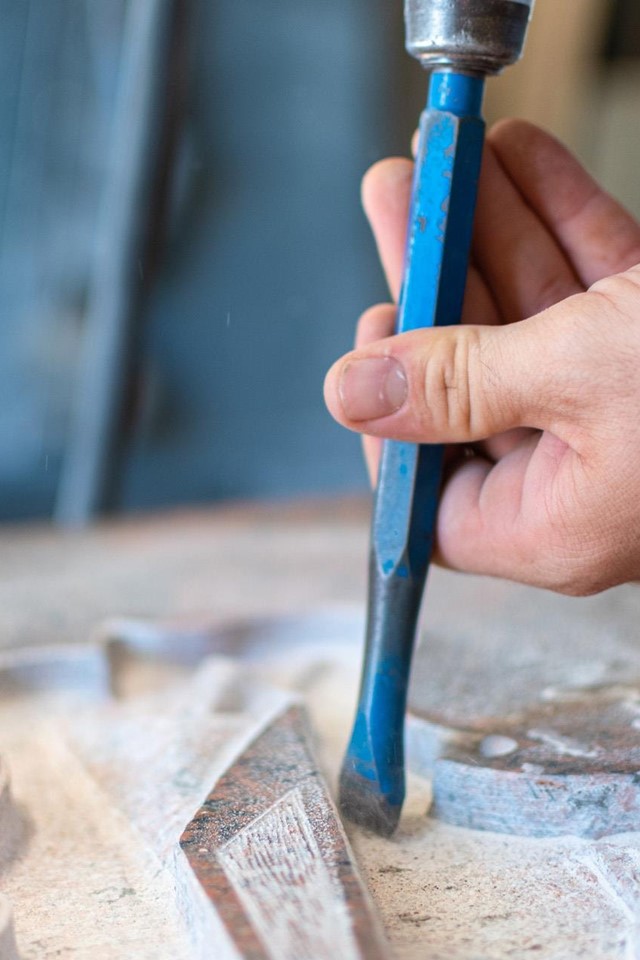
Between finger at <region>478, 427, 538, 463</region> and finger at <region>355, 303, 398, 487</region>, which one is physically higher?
finger at <region>355, 303, 398, 487</region>

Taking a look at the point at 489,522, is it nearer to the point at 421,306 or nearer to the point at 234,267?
the point at 421,306

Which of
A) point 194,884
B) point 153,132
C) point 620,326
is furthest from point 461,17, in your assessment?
point 153,132

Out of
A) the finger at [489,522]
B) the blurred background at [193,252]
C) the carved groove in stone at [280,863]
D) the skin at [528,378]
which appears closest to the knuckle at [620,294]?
the skin at [528,378]

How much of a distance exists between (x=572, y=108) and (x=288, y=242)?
0.85 meters

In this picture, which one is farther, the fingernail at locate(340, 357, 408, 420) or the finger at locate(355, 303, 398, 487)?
the finger at locate(355, 303, 398, 487)

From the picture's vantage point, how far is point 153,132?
1173 millimetres

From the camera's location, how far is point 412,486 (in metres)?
0.47

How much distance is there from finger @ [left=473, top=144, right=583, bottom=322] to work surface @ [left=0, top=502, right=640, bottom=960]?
22 cm

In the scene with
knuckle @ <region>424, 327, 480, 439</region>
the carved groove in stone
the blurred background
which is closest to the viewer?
the carved groove in stone

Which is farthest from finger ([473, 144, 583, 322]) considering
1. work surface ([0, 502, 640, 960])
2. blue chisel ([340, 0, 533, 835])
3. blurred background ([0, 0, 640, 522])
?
blurred background ([0, 0, 640, 522])

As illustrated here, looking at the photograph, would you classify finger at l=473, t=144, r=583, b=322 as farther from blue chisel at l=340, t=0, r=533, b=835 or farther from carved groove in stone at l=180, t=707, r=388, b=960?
carved groove in stone at l=180, t=707, r=388, b=960

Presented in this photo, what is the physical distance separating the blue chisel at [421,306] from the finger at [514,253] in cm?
11

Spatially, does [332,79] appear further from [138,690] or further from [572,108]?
[138,690]

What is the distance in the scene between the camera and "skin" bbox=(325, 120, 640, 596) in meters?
0.42
